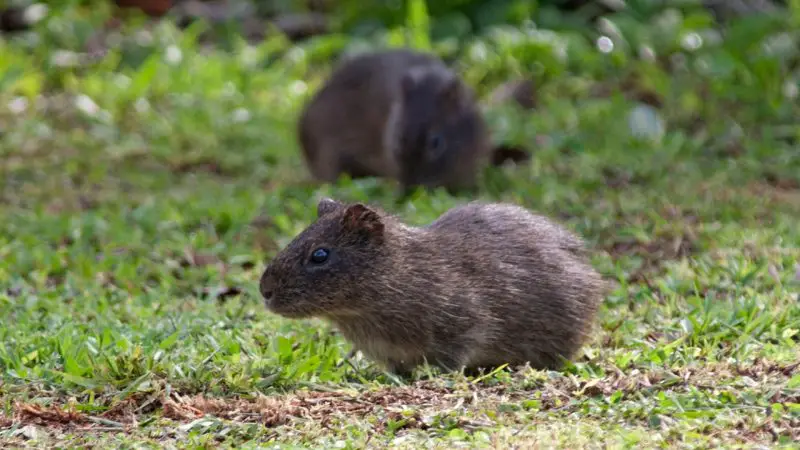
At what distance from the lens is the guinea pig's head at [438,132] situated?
9.05 m

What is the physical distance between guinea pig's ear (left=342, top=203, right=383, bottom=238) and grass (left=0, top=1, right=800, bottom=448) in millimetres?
570

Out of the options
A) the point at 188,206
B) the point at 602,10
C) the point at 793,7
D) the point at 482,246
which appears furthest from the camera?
the point at 602,10

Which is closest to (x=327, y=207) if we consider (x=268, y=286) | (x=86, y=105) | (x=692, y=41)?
(x=268, y=286)

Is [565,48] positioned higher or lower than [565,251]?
lower

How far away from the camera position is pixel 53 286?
6.66 m

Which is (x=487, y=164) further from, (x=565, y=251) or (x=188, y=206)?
(x=565, y=251)

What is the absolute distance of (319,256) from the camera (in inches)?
202

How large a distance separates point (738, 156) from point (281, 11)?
6.34 metres

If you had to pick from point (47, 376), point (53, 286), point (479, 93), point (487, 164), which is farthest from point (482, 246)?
point (479, 93)

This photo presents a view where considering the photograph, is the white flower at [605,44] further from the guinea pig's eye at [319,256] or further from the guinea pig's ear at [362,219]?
the guinea pig's eye at [319,256]

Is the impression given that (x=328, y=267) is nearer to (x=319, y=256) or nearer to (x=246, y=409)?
(x=319, y=256)

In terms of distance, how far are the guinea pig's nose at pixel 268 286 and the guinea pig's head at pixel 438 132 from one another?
394 centimetres

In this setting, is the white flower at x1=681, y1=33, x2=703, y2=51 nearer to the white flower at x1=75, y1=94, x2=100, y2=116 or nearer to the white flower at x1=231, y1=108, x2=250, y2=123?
the white flower at x1=231, y1=108, x2=250, y2=123

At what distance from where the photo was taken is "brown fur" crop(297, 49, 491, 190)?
9125 mm
